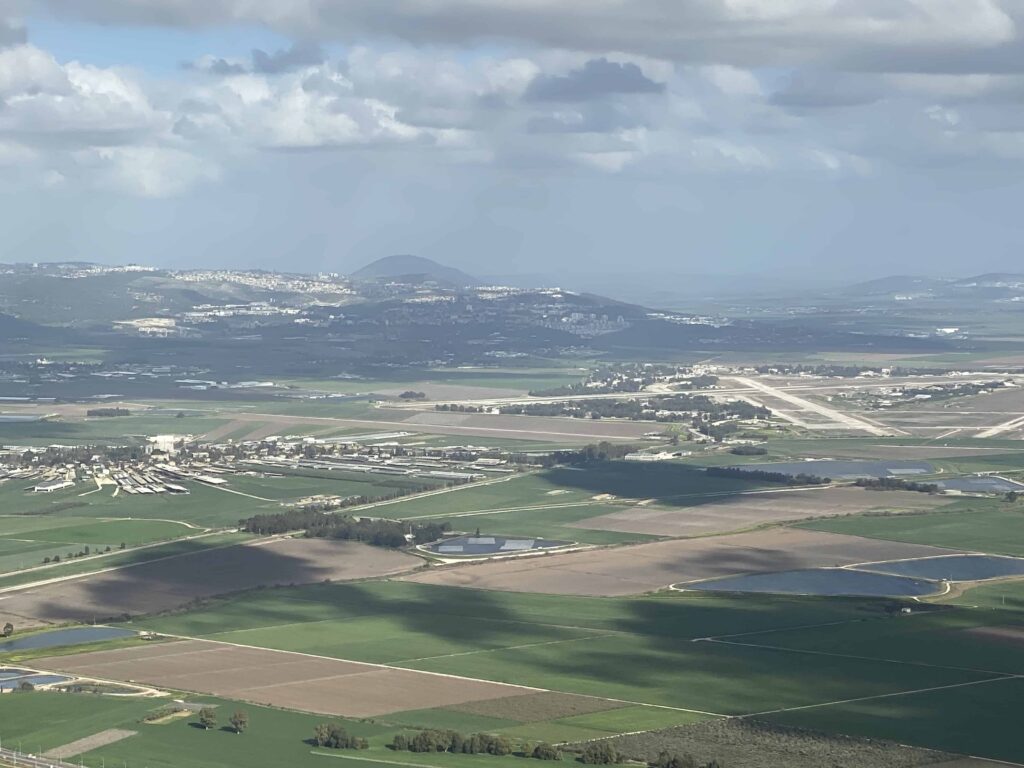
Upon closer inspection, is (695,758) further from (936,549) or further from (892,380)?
(892,380)

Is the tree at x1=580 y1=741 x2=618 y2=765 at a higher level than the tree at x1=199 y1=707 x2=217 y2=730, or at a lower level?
lower

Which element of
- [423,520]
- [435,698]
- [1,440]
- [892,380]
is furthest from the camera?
[892,380]

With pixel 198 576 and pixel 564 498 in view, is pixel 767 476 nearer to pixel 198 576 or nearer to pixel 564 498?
pixel 564 498

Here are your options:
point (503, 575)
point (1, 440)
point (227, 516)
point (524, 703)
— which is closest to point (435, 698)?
point (524, 703)

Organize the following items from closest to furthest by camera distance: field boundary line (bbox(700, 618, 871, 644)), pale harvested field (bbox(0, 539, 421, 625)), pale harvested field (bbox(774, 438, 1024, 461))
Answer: field boundary line (bbox(700, 618, 871, 644)) < pale harvested field (bbox(0, 539, 421, 625)) < pale harvested field (bbox(774, 438, 1024, 461))

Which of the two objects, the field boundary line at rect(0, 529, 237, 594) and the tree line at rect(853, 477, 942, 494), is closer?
the field boundary line at rect(0, 529, 237, 594)

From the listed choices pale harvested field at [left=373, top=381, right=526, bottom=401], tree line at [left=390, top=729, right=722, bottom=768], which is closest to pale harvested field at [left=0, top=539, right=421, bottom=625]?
tree line at [left=390, top=729, right=722, bottom=768]

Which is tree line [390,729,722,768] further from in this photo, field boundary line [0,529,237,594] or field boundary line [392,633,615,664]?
field boundary line [0,529,237,594]
